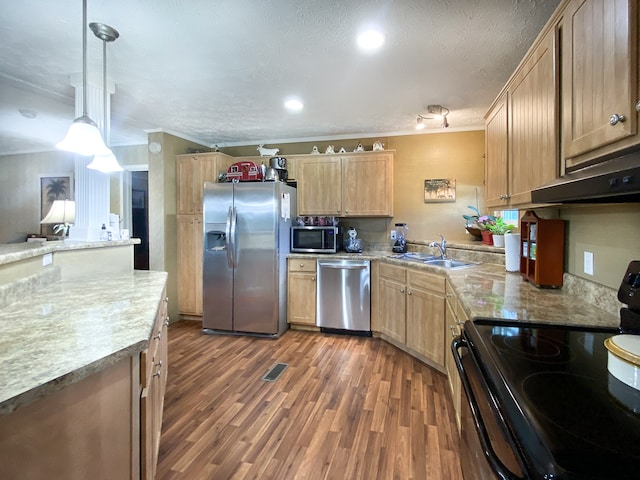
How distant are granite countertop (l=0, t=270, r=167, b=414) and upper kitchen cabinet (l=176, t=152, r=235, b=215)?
2351mm

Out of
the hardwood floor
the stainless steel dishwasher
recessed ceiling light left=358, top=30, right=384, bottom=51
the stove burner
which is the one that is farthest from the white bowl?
the stainless steel dishwasher

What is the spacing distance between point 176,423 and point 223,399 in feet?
1.16

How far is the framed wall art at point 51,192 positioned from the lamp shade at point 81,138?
213 cm

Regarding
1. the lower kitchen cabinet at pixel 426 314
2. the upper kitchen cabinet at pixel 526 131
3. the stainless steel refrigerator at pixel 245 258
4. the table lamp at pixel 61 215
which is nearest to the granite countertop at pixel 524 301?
the lower kitchen cabinet at pixel 426 314

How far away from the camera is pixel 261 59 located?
2260 millimetres

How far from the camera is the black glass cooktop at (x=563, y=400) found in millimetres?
542

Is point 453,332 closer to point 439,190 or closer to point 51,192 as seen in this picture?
point 439,190

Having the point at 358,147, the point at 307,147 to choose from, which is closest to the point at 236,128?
the point at 307,147

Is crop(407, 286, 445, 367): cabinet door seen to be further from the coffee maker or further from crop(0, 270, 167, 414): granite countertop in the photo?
crop(0, 270, 167, 414): granite countertop

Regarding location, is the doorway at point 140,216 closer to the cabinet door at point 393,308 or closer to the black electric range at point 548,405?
the cabinet door at point 393,308

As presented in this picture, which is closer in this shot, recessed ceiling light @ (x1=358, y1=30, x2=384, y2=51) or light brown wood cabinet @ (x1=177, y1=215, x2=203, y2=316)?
recessed ceiling light @ (x1=358, y1=30, x2=384, y2=51)

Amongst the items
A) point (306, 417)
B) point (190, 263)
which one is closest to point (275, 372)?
point (306, 417)

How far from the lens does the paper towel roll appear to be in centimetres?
230

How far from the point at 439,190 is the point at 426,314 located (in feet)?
5.95
